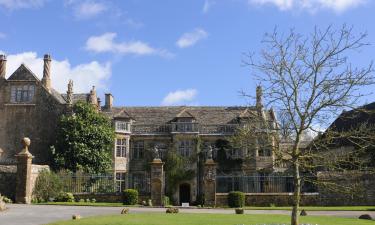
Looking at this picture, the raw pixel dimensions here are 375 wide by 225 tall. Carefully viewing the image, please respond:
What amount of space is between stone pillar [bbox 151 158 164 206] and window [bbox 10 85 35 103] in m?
17.0

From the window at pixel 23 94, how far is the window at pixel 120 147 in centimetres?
853

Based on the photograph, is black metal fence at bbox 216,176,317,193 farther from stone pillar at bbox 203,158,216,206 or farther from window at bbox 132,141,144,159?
window at bbox 132,141,144,159

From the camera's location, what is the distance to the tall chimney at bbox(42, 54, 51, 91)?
41.9 meters

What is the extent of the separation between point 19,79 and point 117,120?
9269mm

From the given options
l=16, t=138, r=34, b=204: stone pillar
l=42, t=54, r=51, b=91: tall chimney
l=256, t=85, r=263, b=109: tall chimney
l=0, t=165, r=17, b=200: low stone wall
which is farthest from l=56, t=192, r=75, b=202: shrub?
l=256, t=85, r=263, b=109: tall chimney

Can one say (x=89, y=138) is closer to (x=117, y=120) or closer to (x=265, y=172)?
(x=117, y=120)

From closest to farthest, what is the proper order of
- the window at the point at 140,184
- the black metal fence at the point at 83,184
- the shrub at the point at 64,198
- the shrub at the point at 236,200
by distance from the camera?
the shrub at the point at 236,200, the shrub at the point at 64,198, the black metal fence at the point at 83,184, the window at the point at 140,184

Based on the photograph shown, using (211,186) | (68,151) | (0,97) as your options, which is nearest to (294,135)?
(211,186)

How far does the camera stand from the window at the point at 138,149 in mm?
44219

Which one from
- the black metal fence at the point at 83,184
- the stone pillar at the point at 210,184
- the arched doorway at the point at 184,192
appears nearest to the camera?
the stone pillar at the point at 210,184

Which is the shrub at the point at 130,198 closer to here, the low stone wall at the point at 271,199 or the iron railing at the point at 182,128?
the low stone wall at the point at 271,199

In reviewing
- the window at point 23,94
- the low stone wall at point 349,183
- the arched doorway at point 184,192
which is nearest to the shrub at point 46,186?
the window at point 23,94

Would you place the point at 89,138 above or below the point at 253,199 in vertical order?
above

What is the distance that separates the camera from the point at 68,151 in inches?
1506
